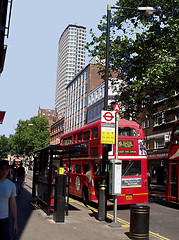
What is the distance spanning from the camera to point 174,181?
1547 centimetres

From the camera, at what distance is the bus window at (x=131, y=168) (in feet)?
45.0

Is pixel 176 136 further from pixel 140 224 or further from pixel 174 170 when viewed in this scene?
pixel 140 224

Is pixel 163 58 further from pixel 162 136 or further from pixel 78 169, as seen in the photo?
pixel 162 136

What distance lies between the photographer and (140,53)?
1939 centimetres

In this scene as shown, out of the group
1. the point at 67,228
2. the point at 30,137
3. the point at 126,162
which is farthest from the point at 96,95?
the point at 67,228

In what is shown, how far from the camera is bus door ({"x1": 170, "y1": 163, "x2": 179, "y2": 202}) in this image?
15043mm

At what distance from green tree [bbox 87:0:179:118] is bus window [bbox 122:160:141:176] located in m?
5.03

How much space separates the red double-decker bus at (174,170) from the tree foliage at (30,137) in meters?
81.2

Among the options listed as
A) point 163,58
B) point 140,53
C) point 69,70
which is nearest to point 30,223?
point 163,58

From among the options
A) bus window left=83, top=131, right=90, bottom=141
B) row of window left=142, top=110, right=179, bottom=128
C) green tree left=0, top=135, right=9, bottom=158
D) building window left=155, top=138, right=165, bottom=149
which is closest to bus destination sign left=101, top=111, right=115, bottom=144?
bus window left=83, top=131, right=90, bottom=141

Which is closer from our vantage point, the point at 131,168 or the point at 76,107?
the point at 131,168

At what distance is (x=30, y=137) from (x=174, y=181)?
8318 centimetres

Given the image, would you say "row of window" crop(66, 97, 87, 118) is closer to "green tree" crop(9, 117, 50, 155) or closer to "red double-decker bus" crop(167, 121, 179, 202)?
"green tree" crop(9, 117, 50, 155)

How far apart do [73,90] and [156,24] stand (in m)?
57.5
